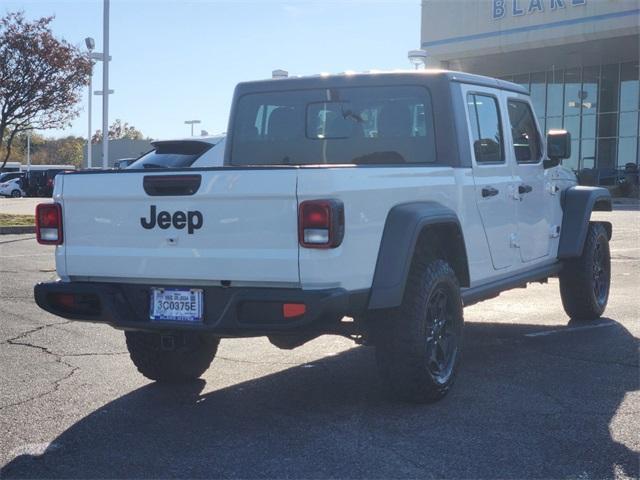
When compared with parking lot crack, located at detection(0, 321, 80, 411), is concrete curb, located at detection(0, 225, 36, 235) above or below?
above

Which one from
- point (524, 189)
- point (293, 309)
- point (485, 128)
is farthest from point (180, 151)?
point (293, 309)

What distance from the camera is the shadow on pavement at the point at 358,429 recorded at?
4391 millimetres

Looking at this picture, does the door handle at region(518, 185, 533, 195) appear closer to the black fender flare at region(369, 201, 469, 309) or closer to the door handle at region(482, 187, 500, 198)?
the door handle at region(482, 187, 500, 198)

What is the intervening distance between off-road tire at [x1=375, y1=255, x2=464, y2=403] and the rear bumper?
371mm

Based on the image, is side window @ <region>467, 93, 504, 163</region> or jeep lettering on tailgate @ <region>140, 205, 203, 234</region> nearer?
jeep lettering on tailgate @ <region>140, 205, 203, 234</region>

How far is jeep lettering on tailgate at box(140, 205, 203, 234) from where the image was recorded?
5078 mm

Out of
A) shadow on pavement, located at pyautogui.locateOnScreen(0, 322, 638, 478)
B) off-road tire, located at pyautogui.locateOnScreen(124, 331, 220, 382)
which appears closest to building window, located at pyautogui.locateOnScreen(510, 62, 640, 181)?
shadow on pavement, located at pyautogui.locateOnScreen(0, 322, 638, 478)

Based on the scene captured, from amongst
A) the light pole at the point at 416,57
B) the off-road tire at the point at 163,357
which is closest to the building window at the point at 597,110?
the light pole at the point at 416,57

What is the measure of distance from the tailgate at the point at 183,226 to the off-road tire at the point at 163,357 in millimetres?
779

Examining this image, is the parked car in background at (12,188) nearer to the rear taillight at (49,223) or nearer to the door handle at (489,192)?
the rear taillight at (49,223)

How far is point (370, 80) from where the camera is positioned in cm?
654

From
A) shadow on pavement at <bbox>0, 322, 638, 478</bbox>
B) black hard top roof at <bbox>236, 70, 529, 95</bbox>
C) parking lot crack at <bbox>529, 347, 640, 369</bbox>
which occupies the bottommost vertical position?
shadow on pavement at <bbox>0, 322, 638, 478</bbox>

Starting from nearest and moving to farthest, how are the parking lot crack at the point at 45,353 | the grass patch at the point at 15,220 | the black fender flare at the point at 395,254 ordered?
1. the black fender flare at the point at 395,254
2. the parking lot crack at the point at 45,353
3. the grass patch at the point at 15,220

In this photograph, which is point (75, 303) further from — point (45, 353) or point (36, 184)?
point (36, 184)
